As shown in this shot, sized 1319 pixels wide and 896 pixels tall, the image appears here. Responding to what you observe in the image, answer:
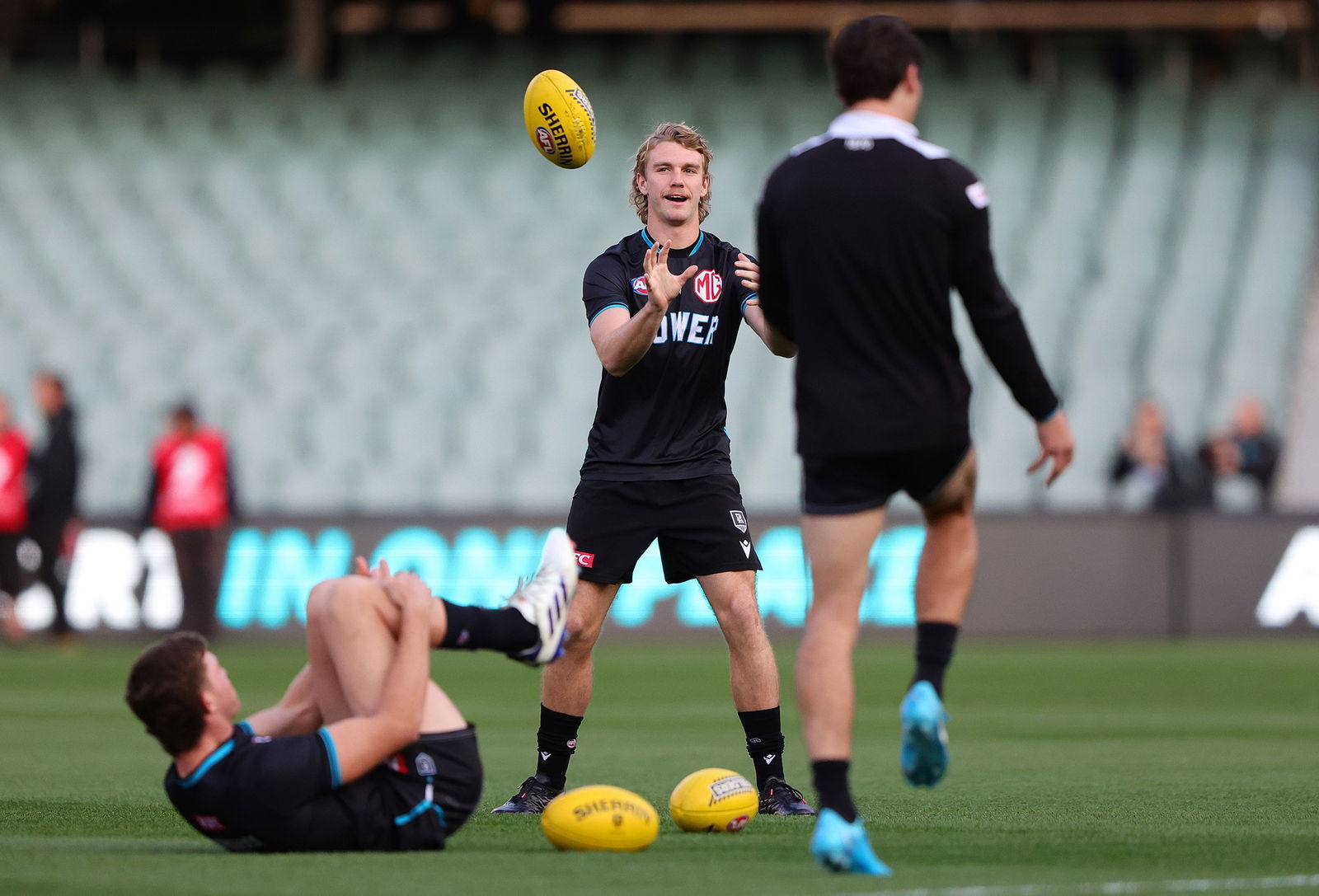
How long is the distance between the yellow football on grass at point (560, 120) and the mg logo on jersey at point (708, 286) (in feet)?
2.29

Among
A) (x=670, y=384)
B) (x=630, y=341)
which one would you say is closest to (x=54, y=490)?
(x=670, y=384)

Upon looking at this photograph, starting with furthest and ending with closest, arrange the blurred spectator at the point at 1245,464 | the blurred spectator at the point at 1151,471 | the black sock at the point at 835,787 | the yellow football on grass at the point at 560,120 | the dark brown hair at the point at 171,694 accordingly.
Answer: the blurred spectator at the point at 1245,464 < the blurred spectator at the point at 1151,471 < the yellow football on grass at the point at 560,120 < the dark brown hair at the point at 171,694 < the black sock at the point at 835,787

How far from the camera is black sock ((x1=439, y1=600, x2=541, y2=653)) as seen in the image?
5.43m

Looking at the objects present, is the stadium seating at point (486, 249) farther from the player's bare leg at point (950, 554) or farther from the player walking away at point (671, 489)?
the player's bare leg at point (950, 554)

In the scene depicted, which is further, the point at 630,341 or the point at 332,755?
the point at 630,341

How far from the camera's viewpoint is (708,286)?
23.3 ft

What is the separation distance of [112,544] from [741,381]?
7046 millimetres

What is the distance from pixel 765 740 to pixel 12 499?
39.1 feet

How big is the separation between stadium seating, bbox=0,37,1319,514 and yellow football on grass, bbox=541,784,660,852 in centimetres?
1293

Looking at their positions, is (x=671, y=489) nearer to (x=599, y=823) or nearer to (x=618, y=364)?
(x=618, y=364)

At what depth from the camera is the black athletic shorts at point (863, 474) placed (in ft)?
17.0

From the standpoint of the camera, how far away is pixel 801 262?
525 centimetres

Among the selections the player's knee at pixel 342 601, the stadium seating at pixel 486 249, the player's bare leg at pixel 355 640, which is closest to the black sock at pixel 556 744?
the player's bare leg at pixel 355 640

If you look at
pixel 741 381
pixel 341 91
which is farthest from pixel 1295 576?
pixel 341 91
